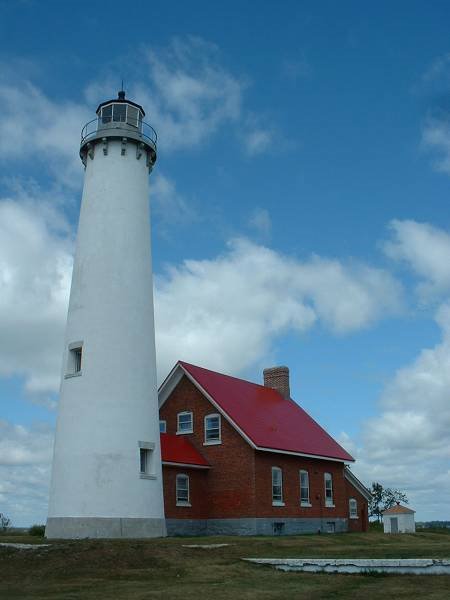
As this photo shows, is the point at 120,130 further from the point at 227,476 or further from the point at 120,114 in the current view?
the point at 227,476

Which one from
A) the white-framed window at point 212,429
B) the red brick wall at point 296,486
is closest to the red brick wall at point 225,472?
the white-framed window at point 212,429

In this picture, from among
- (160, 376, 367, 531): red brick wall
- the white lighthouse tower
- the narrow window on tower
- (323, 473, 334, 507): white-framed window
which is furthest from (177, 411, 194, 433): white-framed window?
the narrow window on tower

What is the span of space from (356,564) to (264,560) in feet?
8.60

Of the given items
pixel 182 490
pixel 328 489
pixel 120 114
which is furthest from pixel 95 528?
pixel 328 489

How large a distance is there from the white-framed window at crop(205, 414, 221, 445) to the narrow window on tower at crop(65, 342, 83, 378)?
363 inches

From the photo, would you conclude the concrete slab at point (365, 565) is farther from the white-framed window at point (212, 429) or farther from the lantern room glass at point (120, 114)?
the lantern room glass at point (120, 114)

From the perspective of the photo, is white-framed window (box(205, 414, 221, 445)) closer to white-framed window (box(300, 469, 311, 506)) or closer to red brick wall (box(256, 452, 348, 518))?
red brick wall (box(256, 452, 348, 518))

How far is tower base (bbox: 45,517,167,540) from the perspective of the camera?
21953 millimetres

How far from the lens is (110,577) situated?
15570mm

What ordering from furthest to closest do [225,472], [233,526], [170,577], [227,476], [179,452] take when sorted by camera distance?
[225,472] → [227,476] → [179,452] → [233,526] → [170,577]

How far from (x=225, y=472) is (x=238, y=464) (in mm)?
787

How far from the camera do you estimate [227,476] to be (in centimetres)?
3067

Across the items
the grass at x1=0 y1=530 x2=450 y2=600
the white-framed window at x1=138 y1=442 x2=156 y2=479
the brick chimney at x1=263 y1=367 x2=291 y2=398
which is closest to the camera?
the grass at x1=0 y1=530 x2=450 y2=600

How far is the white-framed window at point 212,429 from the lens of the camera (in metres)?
31.5
